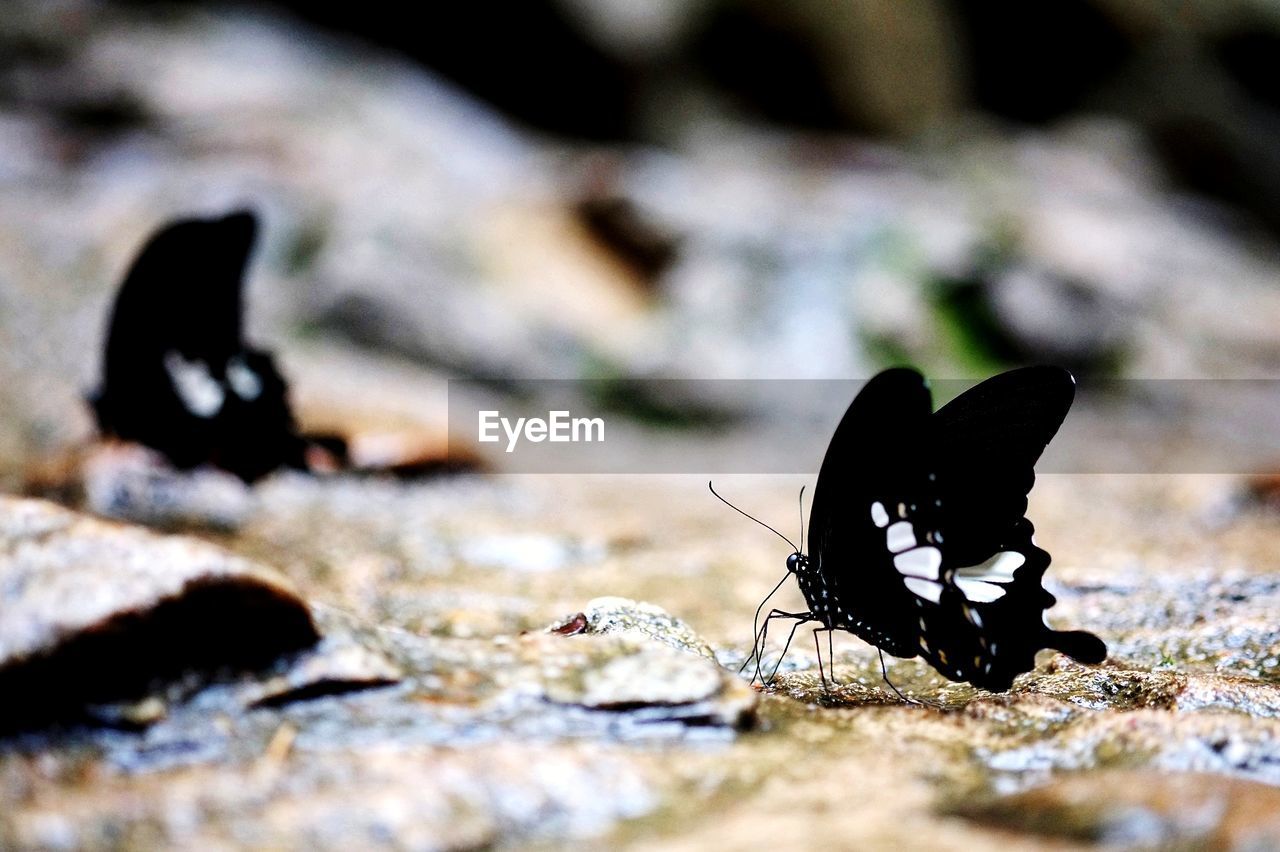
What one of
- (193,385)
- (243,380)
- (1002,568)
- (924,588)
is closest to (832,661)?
(924,588)

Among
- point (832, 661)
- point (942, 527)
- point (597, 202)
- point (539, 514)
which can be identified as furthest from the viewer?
point (597, 202)

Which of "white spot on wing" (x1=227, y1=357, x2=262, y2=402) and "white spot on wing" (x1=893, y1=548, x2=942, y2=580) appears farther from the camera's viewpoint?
"white spot on wing" (x1=227, y1=357, x2=262, y2=402)

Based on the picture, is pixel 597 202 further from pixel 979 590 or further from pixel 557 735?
pixel 557 735

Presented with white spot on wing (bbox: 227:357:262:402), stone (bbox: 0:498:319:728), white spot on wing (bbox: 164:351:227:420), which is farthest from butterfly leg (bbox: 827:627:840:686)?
white spot on wing (bbox: 164:351:227:420)

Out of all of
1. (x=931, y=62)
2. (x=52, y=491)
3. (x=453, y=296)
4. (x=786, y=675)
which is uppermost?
(x=931, y=62)

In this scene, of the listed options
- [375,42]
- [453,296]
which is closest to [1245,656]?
[453,296]

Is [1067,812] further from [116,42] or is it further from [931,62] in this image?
[931,62]

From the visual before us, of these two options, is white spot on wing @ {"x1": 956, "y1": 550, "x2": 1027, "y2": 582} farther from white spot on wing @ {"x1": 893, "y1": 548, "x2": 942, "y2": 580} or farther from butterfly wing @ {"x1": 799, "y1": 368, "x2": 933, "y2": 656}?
butterfly wing @ {"x1": 799, "y1": 368, "x2": 933, "y2": 656}
